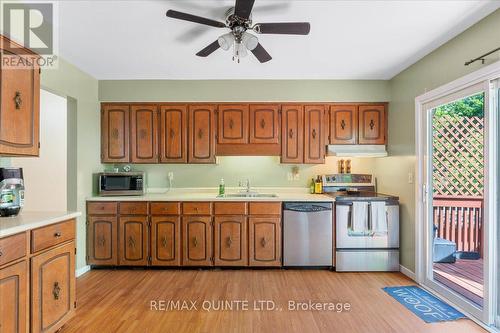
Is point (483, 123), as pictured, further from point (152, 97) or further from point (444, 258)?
point (152, 97)

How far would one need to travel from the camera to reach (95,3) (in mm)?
2180

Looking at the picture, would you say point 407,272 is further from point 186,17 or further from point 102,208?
point 102,208

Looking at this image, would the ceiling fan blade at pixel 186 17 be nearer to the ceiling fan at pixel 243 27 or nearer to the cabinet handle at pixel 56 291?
the ceiling fan at pixel 243 27

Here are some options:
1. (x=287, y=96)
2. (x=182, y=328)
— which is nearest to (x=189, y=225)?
(x=182, y=328)

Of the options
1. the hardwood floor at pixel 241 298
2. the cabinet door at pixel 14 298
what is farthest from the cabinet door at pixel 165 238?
the cabinet door at pixel 14 298

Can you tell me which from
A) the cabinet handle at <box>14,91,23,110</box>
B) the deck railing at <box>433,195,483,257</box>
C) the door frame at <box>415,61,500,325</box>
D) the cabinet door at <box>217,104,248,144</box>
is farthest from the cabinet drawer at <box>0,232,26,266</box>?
the deck railing at <box>433,195,483,257</box>

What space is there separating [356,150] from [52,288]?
11.6ft

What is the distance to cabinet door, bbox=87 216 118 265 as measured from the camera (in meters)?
3.69

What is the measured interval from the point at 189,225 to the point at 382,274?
2427 mm

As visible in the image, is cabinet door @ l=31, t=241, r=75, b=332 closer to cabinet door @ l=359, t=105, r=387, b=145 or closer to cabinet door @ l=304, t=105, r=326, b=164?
cabinet door @ l=304, t=105, r=326, b=164

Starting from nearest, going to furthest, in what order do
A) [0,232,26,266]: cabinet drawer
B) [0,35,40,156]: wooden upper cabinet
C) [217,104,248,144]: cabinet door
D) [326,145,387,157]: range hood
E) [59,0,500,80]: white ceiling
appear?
[0,232,26,266]: cabinet drawer → [0,35,40,156]: wooden upper cabinet → [59,0,500,80]: white ceiling → [326,145,387,157]: range hood → [217,104,248,144]: cabinet door

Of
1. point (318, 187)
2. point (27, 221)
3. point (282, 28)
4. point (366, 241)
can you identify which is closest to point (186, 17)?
point (282, 28)

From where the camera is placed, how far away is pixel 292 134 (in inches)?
157

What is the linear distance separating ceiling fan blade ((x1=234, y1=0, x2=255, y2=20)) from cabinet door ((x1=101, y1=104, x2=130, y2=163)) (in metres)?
2.54
